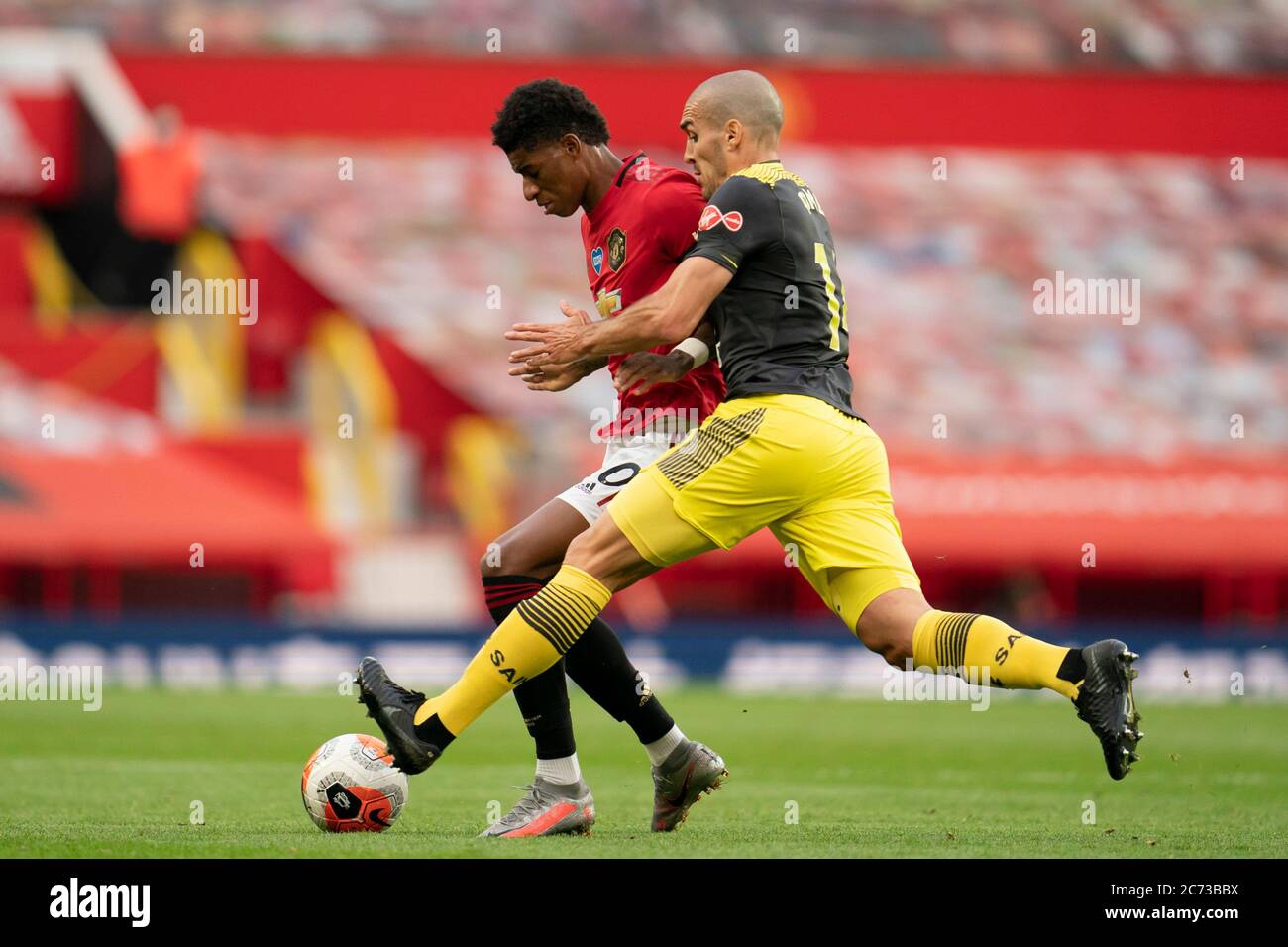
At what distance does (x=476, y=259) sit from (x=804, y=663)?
357 inches

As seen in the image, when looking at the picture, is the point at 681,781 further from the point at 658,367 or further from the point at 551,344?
the point at 551,344

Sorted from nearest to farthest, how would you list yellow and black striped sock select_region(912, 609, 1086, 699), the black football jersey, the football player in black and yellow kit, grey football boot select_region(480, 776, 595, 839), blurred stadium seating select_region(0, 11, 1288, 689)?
yellow and black striped sock select_region(912, 609, 1086, 699)
the football player in black and yellow kit
the black football jersey
grey football boot select_region(480, 776, 595, 839)
blurred stadium seating select_region(0, 11, 1288, 689)

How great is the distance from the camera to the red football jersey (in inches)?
250

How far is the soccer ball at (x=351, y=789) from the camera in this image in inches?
239

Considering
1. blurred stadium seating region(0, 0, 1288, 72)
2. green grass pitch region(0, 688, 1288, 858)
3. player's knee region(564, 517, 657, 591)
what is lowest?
green grass pitch region(0, 688, 1288, 858)

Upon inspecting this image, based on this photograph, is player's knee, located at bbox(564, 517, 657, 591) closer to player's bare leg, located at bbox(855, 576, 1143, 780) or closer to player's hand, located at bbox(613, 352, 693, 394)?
player's hand, located at bbox(613, 352, 693, 394)

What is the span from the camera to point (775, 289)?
589cm

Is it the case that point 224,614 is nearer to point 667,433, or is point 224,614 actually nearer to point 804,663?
point 804,663

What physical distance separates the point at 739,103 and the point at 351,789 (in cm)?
267

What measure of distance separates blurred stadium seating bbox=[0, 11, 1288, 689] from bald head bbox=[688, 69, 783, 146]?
464 inches

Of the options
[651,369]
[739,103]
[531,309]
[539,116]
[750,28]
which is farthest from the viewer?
[750,28]

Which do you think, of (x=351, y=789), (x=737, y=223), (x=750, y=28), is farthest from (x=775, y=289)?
(x=750, y=28)

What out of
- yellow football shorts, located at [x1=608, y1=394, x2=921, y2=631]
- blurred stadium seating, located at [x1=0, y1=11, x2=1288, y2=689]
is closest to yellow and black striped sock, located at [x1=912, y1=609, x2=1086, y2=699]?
yellow football shorts, located at [x1=608, y1=394, x2=921, y2=631]
